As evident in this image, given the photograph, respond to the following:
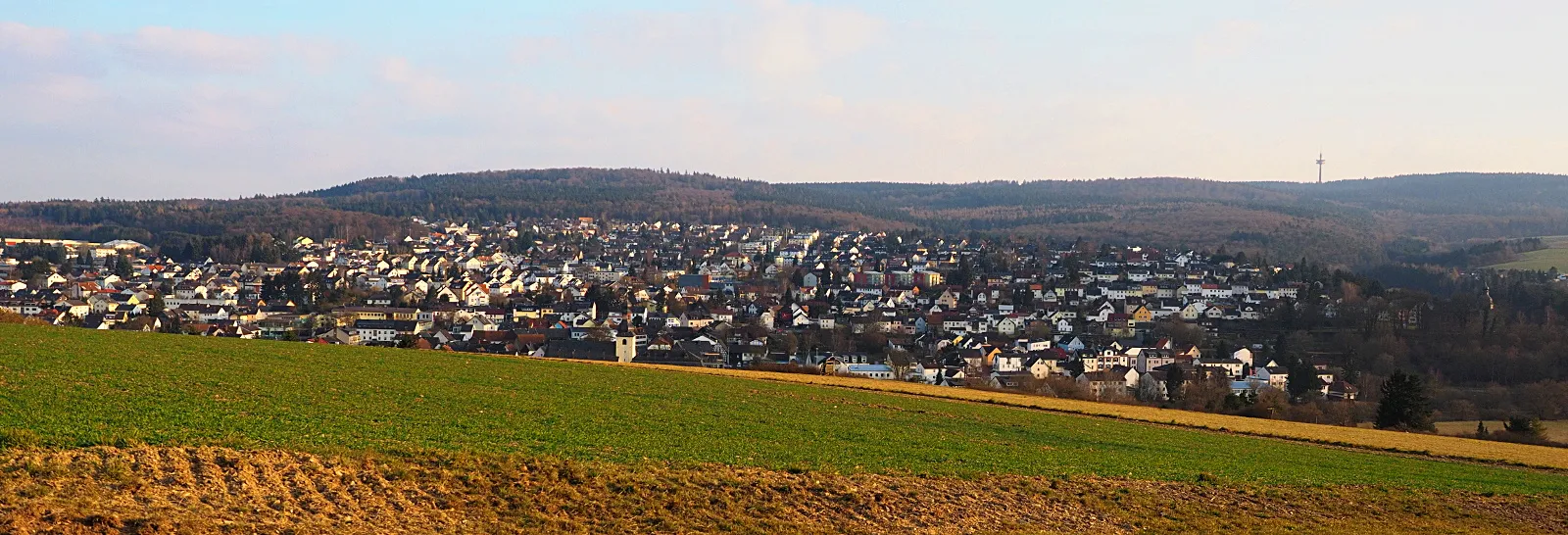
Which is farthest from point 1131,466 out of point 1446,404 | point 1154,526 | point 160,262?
point 160,262

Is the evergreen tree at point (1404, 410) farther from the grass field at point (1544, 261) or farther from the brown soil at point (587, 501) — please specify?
the grass field at point (1544, 261)

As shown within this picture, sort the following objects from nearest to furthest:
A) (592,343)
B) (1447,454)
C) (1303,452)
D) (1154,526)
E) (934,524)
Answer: (934,524) → (1154,526) → (1303,452) → (1447,454) → (592,343)

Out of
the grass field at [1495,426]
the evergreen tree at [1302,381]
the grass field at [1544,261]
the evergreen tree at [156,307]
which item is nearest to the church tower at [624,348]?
the evergreen tree at [1302,381]

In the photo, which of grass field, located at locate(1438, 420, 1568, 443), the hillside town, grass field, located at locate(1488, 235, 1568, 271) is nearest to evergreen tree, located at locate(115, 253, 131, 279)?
the hillside town

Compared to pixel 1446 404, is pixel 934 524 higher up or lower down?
higher up

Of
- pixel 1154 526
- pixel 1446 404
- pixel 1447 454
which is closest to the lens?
pixel 1154 526

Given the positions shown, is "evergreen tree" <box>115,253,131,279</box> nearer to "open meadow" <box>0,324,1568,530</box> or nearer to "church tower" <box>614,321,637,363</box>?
"church tower" <box>614,321,637,363</box>

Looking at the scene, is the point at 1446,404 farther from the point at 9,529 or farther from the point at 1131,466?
the point at 9,529

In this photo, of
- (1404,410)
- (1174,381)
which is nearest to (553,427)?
(1404,410)
